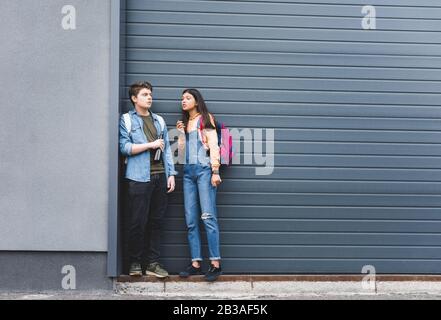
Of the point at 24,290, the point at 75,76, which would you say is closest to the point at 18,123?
the point at 75,76

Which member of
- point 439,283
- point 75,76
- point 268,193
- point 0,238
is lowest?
point 439,283

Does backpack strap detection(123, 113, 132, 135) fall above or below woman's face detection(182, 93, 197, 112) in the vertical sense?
below

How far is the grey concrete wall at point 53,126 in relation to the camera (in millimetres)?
6668

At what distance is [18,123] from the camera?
6.70 meters

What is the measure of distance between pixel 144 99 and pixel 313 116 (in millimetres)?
1910

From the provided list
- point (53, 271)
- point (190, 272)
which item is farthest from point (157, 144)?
point (53, 271)

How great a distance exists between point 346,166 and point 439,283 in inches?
64.7

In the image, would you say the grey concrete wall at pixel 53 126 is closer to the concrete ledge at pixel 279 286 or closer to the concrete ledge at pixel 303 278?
the concrete ledge at pixel 279 286

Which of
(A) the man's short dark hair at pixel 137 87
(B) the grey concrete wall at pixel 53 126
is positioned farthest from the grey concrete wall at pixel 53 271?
(A) the man's short dark hair at pixel 137 87

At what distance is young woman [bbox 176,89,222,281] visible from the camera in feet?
22.4

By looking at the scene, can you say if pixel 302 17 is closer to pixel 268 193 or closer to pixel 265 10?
pixel 265 10

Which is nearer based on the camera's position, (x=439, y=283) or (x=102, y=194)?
(x=102, y=194)

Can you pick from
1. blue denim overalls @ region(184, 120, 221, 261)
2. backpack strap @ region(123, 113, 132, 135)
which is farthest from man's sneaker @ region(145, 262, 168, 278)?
backpack strap @ region(123, 113, 132, 135)

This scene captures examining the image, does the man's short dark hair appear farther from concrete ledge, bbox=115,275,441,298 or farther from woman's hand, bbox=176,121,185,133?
concrete ledge, bbox=115,275,441,298
